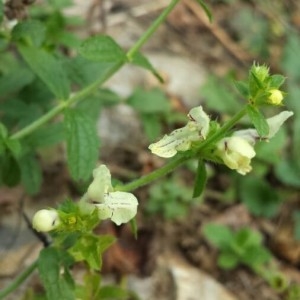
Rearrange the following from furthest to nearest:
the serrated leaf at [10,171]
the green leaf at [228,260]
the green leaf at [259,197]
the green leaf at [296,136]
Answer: the green leaf at [296,136], the green leaf at [259,197], the green leaf at [228,260], the serrated leaf at [10,171]

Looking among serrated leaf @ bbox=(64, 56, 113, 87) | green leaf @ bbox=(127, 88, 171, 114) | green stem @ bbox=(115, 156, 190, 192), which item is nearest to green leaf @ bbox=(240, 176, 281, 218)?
green leaf @ bbox=(127, 88, 171, 114)

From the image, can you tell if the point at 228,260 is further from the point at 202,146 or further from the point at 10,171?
the point at 202,146

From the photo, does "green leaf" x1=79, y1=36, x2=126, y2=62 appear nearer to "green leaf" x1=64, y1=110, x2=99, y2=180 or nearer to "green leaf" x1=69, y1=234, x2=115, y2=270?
"green leaf" x1=64, y1=110, x2=99, y2=180

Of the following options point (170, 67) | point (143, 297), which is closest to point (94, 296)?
point (143, 297)

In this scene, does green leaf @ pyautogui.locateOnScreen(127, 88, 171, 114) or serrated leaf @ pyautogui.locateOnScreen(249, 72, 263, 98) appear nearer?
serrated leaf @ pyautogui.locateOnScreen(249, 72, 263, 98)

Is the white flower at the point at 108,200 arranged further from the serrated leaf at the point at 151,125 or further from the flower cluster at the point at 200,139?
the serrated leaf at the point at 151,125

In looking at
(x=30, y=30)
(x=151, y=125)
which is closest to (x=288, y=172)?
(x=151, y=125)

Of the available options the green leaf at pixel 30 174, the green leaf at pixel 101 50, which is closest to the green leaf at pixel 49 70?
the green leaf at pixel 101 50
